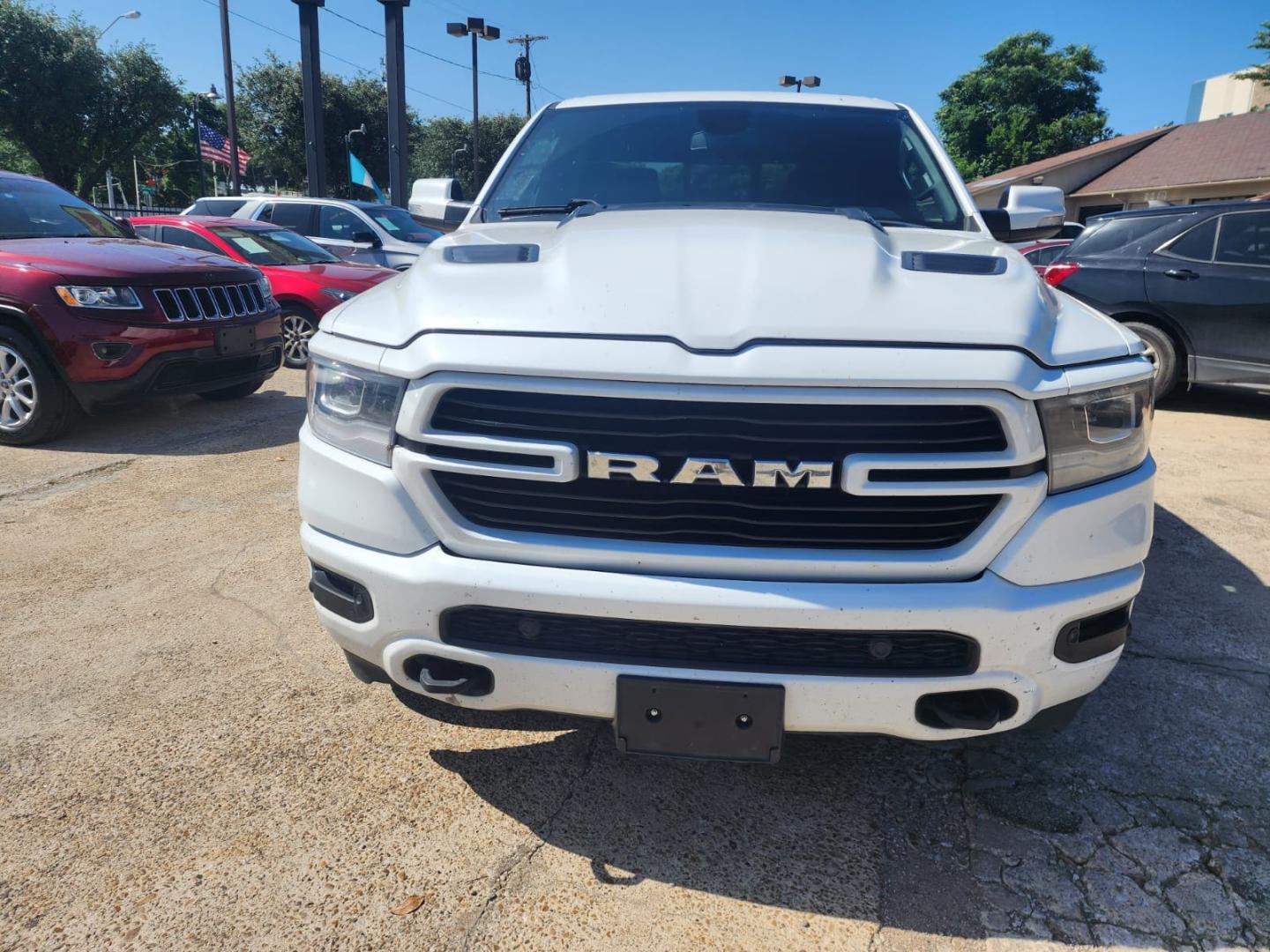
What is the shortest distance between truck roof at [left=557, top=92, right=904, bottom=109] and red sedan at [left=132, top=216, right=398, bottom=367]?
544cm

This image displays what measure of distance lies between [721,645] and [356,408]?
95 centimetres

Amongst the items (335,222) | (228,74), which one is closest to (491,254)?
(335,222)

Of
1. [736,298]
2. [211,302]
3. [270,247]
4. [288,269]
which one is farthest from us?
[270,247]

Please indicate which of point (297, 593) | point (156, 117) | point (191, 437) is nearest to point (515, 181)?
point (297, 593)

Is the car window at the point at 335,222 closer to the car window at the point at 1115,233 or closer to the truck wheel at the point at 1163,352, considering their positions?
the car window at the point at 1115,233

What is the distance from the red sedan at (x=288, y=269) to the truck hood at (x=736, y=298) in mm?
6771

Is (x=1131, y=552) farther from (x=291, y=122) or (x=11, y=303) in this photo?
(x=291, y=122)

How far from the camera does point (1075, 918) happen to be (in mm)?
1821

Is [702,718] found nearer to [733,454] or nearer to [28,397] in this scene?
[733,454]

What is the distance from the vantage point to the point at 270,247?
882 centimetres

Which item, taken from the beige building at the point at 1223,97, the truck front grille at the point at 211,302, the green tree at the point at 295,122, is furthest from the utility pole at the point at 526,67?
the beige building at the point at 1223,97

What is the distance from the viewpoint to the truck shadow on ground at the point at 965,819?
1.86m

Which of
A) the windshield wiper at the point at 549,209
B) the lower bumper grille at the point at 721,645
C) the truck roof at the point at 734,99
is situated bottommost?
the lower bumper grille at the point at 721,645

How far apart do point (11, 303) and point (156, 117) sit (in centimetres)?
3171
